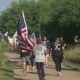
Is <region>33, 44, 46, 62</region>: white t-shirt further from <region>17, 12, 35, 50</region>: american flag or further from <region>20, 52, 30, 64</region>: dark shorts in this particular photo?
<region>17, 12, 35, 50</region>: american flag

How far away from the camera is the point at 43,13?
225 feet

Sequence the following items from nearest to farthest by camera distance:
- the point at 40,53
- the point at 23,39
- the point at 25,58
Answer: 1. the point at 40,53
2. the point at 25,58
3. the point at 23,39

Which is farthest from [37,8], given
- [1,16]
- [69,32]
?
[69,32]

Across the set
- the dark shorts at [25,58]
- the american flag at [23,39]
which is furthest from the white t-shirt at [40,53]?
the american flag at [23,39]

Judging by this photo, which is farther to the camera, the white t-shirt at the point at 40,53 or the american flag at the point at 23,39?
the american flag at the point at 23,39


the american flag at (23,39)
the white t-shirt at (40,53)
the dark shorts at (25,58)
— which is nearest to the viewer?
the white t-shirt at (40,53)

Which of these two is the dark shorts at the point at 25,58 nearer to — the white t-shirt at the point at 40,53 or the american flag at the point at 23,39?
the american flag at the point at 23,39

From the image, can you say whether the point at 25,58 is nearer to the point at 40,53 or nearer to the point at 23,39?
the point at 23,39

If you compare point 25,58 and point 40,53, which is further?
point 25,58

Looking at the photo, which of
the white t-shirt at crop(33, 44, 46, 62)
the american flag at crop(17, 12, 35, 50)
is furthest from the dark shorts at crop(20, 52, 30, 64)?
the white t-shirt at crop(33, 44, 46, 62)

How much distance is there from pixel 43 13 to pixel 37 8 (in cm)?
399

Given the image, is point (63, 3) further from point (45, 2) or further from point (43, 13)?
point (45, 2)

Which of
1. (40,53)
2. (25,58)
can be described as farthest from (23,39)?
(40,53)

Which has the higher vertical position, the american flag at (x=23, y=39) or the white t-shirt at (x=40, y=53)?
the american flag at (x=23, y=39)
